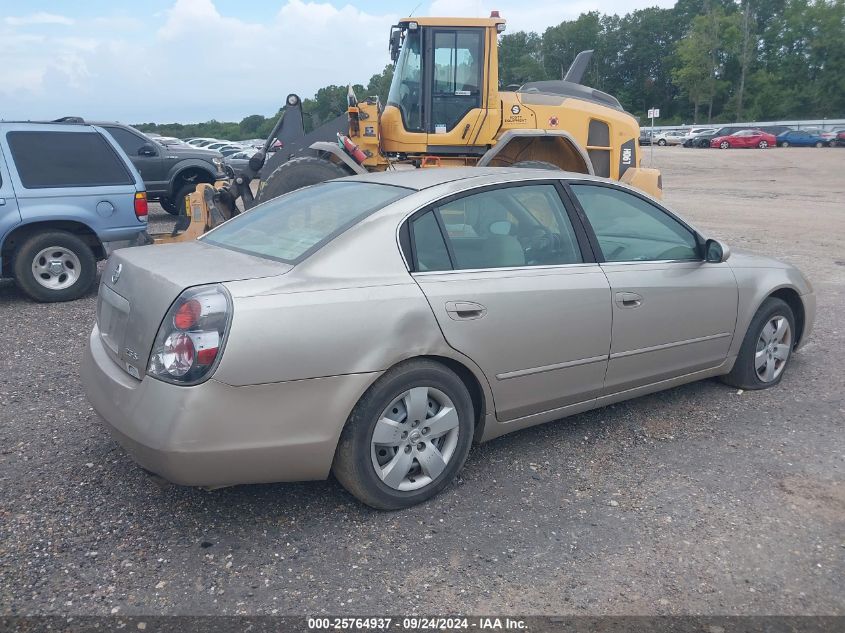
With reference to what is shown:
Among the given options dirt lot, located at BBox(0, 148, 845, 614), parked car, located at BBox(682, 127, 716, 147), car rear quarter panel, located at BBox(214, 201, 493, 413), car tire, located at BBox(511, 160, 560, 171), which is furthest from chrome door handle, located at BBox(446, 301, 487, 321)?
parked car, located at BBox(682, 127, 716, 147)

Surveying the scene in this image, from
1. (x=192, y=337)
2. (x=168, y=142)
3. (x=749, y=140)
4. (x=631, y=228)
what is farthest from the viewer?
(x=749, y=140)

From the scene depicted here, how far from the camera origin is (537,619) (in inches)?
107

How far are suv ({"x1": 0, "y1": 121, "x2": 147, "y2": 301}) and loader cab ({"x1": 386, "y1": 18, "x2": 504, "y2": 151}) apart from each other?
3.88m

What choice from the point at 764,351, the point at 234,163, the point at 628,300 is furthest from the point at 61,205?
the point at 234,163

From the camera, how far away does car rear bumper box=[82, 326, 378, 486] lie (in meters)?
2.91

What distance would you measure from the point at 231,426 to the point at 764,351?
3.76 metres

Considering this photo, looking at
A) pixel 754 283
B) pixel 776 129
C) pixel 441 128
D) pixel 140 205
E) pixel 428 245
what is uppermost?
pixel 441 128

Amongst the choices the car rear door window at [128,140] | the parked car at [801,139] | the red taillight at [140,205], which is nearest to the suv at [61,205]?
the red taillight at [140,205]

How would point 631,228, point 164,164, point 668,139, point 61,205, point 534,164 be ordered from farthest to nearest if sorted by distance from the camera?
point 668,139 < point 164,164 < point 534,164 < point 61,205 < point 631,228

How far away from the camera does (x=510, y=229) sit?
156 inches

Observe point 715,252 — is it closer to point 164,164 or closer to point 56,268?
point 56,268

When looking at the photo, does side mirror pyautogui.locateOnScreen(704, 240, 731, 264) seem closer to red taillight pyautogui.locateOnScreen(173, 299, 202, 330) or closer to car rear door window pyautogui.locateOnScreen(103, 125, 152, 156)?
red taillight pyautogui.locateOnScreen(173, 299, 202, 330)

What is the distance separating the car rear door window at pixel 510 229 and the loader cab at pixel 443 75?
20.2ft

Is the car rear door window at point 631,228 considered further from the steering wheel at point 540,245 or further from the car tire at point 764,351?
the car tire at point 764,351
